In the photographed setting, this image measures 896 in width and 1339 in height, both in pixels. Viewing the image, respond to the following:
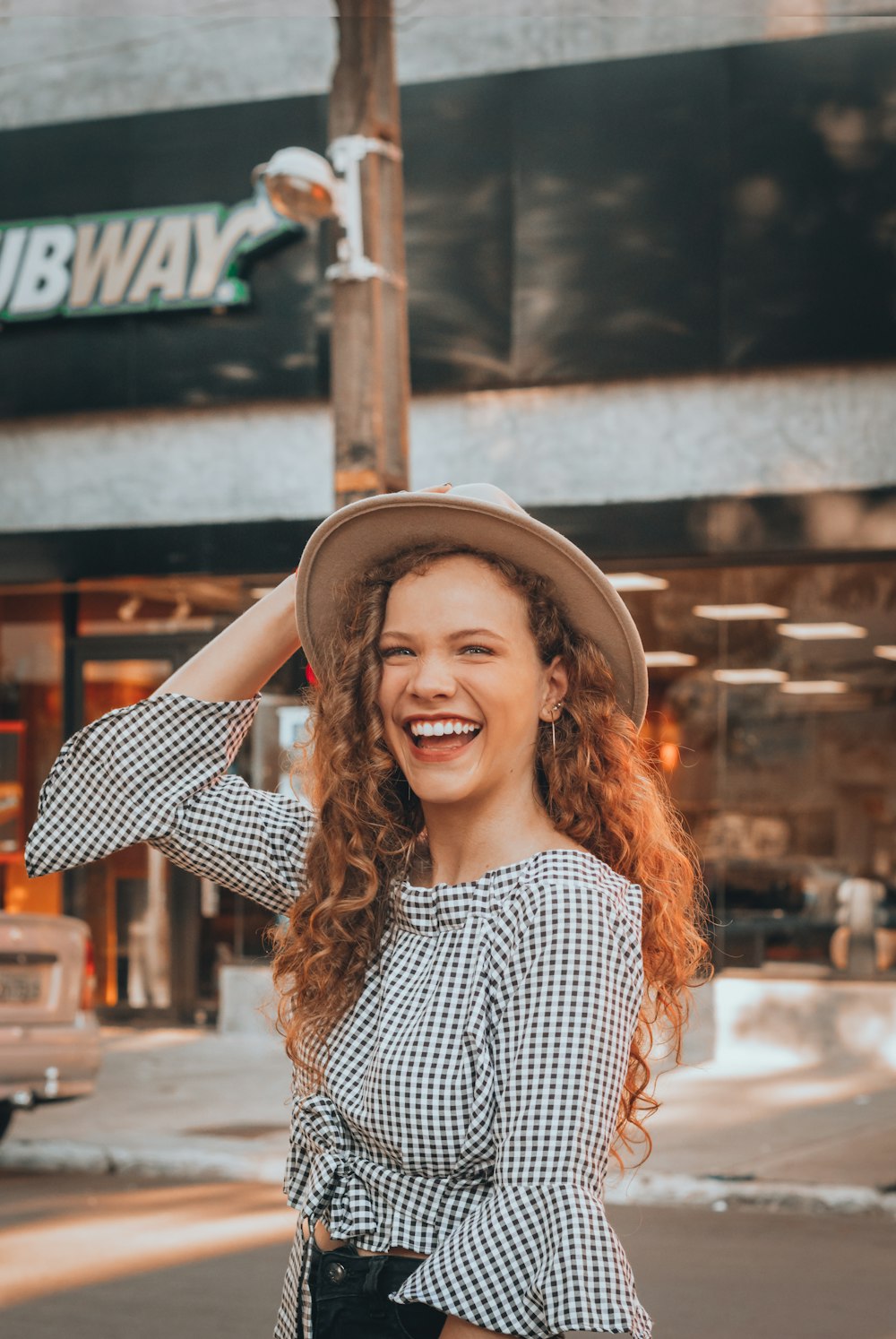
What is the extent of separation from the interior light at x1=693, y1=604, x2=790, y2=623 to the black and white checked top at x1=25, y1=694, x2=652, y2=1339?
971 cm

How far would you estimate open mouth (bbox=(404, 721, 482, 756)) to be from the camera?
231 cm

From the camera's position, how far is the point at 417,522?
241 centimetres

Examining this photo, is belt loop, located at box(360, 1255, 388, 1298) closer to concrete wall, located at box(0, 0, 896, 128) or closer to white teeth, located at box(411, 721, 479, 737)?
white teeth, located at box(411, 721, 479, 737)

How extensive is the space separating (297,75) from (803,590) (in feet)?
17.6

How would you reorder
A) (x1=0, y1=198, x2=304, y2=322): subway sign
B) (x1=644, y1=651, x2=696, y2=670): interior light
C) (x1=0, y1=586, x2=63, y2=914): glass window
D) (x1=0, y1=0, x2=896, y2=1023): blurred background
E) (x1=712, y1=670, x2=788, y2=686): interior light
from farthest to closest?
(x1=0, y1=586, x2=63, y2=914): glass window, (x1=0, y1=198, x2=304, y2=322): subway sign, (x1=644, y1=651, x2=696, y2=670): interior light, (x1=712, y1=670, x2=788, y2=686): interior light, (x1=0, y1=0, x2=896, y2=1023): blurred background

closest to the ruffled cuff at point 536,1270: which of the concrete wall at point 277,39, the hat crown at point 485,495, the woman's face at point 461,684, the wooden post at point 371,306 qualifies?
the woman's face at point 461,684

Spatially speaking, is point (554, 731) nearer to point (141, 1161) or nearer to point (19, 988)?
point (19, 988)

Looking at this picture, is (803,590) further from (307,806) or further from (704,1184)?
(307,806)

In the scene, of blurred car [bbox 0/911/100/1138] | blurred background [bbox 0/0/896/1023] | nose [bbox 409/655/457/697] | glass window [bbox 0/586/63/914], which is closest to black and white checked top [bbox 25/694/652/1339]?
nose [bbox 409/655/457/697]

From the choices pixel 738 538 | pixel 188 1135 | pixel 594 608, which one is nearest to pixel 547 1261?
pixel 594 608

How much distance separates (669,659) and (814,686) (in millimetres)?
1014

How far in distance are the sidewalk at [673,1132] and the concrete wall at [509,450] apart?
3912 mm

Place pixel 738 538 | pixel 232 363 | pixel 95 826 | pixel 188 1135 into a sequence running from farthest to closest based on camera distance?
1. pixel 232 363
2. pixel 738 538
3. pixel 188 1135
4. pixel 95 826

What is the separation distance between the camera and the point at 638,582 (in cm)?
1219
